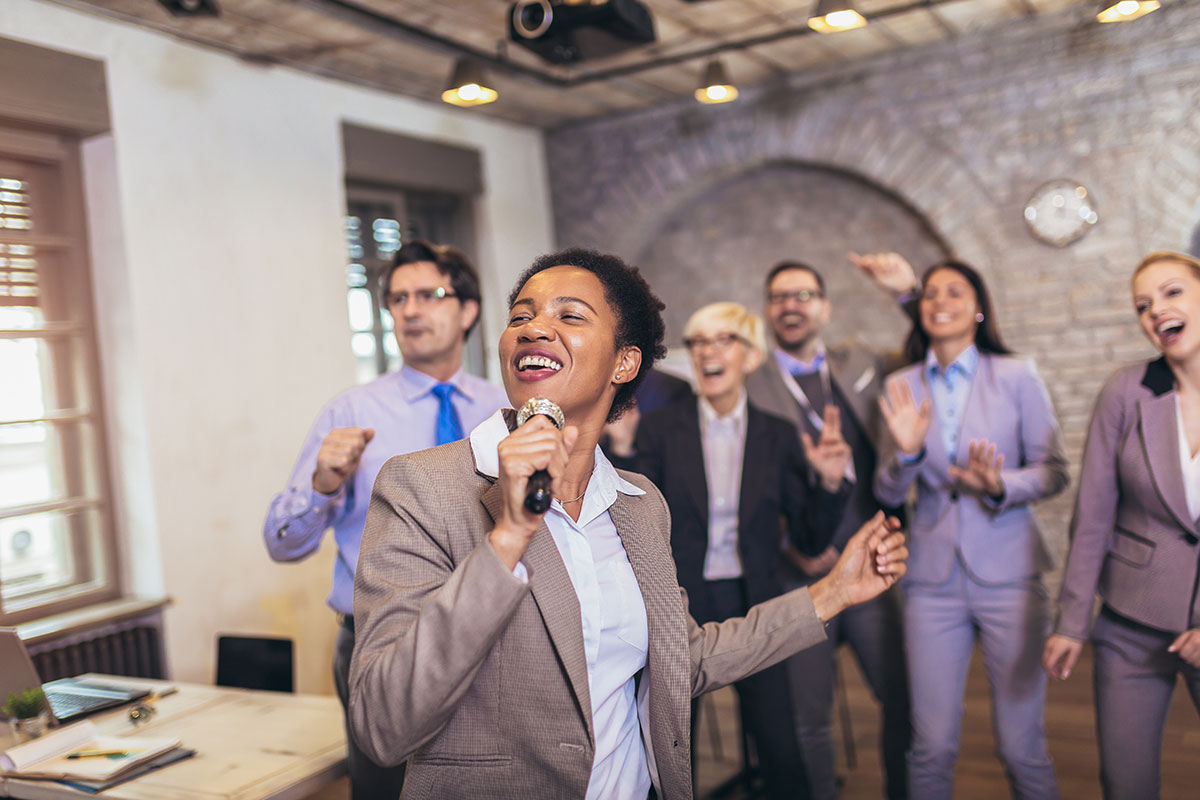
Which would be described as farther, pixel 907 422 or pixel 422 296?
pixel 907 422

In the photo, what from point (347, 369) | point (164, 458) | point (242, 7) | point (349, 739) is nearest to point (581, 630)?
point (349, 739)

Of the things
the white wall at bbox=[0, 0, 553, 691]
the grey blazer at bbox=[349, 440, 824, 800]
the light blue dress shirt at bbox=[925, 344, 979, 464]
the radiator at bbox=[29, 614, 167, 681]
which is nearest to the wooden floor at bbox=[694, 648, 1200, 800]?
the light blue dress shirt at bbox=[925, 344, 979, 464]

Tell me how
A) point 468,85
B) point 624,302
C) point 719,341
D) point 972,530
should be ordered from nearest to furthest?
point 624,302 < point 972,530 < point 719,341 < point 468,85

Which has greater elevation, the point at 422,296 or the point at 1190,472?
the point at 422,296

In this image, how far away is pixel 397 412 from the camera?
8.50 feet

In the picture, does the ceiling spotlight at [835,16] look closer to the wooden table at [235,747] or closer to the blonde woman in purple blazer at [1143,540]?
the blonde woman in purple blazer at [1143,540]

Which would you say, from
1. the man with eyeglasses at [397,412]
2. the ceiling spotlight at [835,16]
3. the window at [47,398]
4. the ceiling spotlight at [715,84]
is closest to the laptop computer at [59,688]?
the man with eyeglasses at [397,412]

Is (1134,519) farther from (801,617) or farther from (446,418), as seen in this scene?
(446,418)

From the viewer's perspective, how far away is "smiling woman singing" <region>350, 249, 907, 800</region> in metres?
1.23

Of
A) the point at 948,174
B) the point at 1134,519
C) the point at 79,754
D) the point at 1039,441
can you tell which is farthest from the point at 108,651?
the point at 948,174

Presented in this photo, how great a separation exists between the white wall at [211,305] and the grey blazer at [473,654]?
2.99 metres

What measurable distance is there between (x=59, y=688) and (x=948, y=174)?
189 inches

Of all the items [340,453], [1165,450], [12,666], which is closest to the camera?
[340,453]

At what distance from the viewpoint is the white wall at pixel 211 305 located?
393 cm
